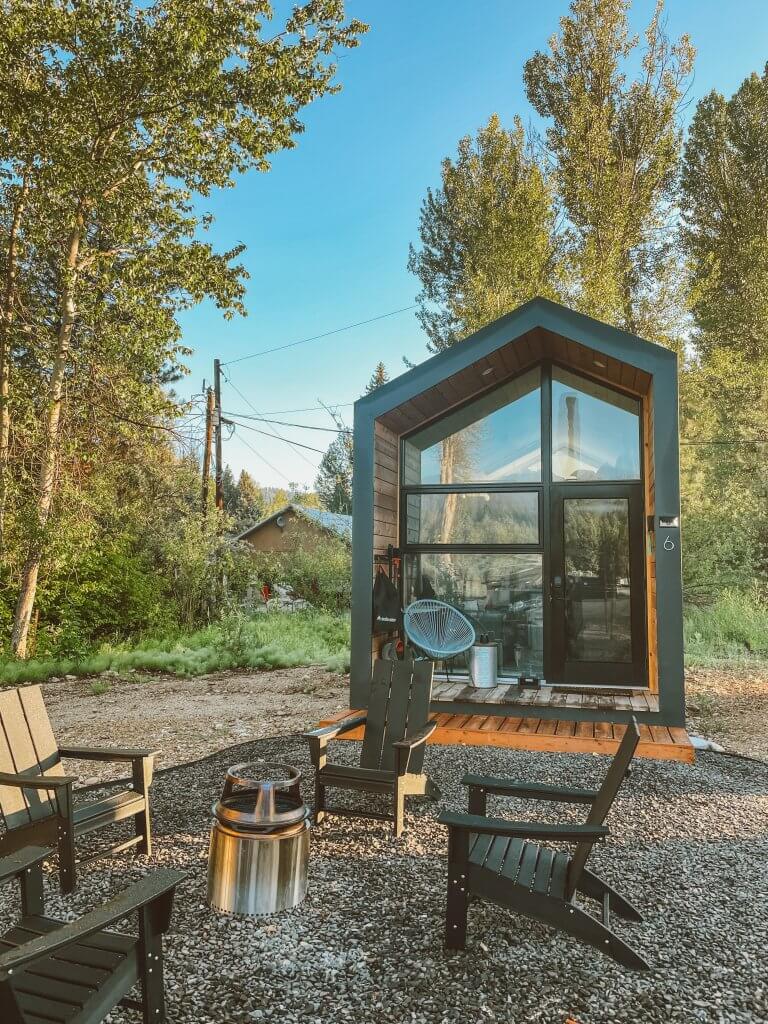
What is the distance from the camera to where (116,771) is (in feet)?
16.5

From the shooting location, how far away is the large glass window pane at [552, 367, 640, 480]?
682cm

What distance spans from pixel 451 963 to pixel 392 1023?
1.35ft

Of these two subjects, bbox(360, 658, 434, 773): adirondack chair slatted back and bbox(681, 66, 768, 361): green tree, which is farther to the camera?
bbox(681, 66, 768, 361): green tree

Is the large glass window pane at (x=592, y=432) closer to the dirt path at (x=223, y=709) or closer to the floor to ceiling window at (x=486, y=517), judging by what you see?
the floor to ceiling window at (x=486, y=517)

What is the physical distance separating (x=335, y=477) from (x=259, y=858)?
24.6 m

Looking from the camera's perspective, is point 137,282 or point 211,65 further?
point 137,282

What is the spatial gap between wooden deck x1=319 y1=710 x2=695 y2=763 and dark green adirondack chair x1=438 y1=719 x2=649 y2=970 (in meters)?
2.42

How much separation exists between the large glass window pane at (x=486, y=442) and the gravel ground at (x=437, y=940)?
11.9ft

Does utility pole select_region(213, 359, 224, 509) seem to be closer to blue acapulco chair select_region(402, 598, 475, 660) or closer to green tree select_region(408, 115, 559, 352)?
green tree select_region(408, 115, 559, 352)

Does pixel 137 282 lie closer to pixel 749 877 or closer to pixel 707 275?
pixel 749 877

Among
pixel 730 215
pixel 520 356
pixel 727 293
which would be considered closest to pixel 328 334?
pixel 727 293

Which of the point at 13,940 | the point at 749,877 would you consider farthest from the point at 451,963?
the point at 749,877

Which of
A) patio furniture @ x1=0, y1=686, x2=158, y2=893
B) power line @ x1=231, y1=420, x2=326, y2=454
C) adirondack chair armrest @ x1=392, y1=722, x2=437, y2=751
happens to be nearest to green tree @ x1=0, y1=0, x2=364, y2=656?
power line @ x1=231, y1=420, x2=326, y2=454

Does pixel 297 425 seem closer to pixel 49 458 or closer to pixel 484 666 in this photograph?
pixel 49 458
